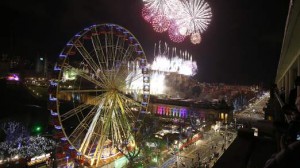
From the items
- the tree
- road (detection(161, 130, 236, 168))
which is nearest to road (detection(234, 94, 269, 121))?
road (detection(161, 130, 236, 168))

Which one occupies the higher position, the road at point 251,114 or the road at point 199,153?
the road at point 251,114

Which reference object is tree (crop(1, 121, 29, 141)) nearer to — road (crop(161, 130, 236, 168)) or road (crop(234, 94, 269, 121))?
road (crop(161, 130, 236, 168))

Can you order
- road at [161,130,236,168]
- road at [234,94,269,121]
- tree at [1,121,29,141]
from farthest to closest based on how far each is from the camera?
road at [234,94,269,121], tree at [1,121,29,141], road at [161,130,236,168]

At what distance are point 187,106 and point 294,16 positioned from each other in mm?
63669

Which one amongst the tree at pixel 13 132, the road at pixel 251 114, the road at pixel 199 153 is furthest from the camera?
the road at pixel 251 114

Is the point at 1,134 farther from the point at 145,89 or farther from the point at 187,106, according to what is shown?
the point at 187,106

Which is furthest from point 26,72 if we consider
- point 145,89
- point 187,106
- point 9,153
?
point 145,89

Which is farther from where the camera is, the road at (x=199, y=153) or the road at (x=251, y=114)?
the road at (x=251, y=114)

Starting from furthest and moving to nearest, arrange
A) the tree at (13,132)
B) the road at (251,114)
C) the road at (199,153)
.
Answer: the road at (251,114) < the tree at (13,132) < the road at (199,153)

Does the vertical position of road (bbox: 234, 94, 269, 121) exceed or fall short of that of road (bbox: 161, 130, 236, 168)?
it exceeds it

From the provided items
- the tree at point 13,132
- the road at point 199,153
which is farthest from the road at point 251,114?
the tree at point 13,132

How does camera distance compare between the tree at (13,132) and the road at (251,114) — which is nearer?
the tree at (13,132)

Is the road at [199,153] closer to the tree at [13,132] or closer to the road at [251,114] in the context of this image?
the road at [251,114]

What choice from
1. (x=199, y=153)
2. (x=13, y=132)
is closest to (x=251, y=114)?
(x=199, y=153)
